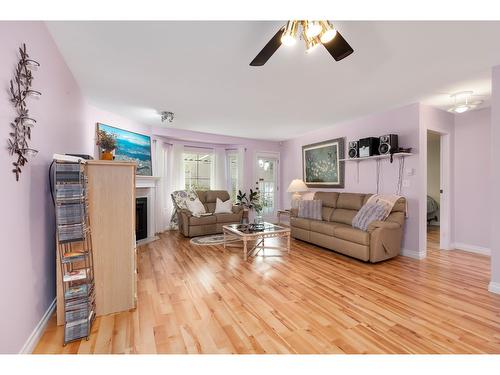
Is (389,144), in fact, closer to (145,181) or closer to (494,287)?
(494,287)

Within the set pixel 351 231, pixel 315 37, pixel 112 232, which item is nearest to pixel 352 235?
pixel 351 231

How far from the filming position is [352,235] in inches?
128

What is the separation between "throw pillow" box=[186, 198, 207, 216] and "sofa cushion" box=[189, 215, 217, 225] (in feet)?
0.69

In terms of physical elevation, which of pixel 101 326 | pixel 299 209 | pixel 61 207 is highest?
pixel 61 207

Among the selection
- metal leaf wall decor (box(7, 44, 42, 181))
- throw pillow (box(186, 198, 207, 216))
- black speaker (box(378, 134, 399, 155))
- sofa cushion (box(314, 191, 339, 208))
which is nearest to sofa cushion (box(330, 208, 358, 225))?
sofa cushion (box(314, 191, 339, 208))

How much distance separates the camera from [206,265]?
310 cm

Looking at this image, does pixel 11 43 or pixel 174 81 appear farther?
pixel 174 81

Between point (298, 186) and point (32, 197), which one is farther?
point (298, 186)

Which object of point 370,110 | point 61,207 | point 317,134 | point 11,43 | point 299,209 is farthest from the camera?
point 317,134

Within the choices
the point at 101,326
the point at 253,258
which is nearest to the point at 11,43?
the point at 101,326

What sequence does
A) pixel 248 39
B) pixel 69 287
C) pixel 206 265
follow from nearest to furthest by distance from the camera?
pixel 69 287, pixel 248 39, pixel 206 265

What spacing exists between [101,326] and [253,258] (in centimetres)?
201

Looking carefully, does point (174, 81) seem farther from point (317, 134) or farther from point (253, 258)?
point (317, 134)

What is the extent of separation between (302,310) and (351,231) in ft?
5.60
